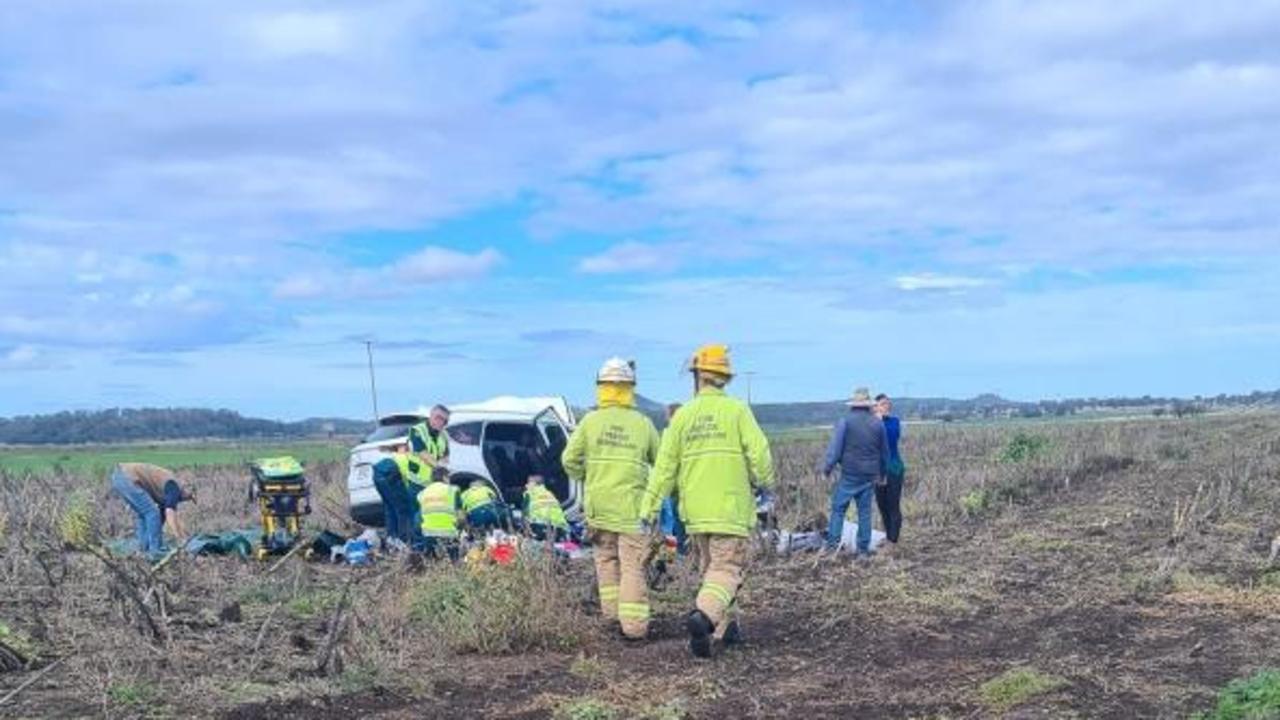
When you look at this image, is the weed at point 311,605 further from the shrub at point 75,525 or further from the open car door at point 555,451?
the open car door at point 555,451

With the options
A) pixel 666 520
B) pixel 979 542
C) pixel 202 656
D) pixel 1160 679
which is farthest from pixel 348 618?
pixel 979 542

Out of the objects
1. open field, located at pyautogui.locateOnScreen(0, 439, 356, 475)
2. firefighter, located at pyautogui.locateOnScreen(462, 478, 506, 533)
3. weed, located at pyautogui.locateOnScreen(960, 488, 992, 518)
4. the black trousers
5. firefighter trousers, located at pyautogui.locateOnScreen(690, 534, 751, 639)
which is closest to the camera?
firefighter trousers, located at pyautogui.locateOnScreen(690, 534, 751, 639)

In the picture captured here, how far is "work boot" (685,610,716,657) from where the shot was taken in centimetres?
856

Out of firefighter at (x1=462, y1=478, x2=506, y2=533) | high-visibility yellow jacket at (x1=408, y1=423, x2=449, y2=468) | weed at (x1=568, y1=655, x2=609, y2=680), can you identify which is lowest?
weed at (x1=568, y1=655, x2=609, y2=680)

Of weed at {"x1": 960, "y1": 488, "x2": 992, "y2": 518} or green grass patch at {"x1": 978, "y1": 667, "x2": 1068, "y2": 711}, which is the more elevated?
weed at {"x1": 960, "y1": 488, "x2": 992, "y2": 518}

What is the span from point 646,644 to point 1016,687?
9.35ft

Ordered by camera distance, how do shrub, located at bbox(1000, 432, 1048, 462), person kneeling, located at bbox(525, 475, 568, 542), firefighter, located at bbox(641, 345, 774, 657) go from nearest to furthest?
firefighter, located at bbox(641, 345, 774, 657), person kneeling, located at bbox(525, 475, 568, 542), shrub, located at bbox(1000, 432, 1048, 462)

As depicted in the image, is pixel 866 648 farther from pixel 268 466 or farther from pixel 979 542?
pixel 268 466

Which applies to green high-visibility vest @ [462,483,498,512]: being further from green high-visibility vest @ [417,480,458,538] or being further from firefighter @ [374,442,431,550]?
firefighter @ [374,442,431,550]

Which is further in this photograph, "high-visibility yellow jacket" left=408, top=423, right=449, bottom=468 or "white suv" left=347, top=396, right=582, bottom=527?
"white suv" left=347, top=396, right=582, bottom=527

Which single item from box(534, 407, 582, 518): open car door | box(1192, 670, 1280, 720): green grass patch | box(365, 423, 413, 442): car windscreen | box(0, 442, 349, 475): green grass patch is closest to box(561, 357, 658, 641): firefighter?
box(1192, 670, 1280, 720): green grass patch

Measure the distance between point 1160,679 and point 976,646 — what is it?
1444 millimetres

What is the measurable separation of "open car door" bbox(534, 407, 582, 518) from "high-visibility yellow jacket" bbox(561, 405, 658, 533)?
5.87 m

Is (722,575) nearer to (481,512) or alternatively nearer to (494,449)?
(481,512)
